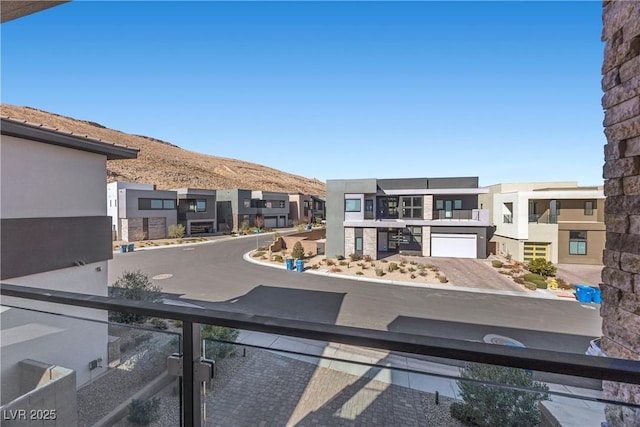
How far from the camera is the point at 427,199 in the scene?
20.9 meters

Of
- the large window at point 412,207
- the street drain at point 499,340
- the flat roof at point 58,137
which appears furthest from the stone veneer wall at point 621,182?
the large window at point 412,207

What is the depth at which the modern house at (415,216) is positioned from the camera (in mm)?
20172

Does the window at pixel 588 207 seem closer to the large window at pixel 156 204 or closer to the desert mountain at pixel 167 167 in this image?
the large window at pixel 156 204

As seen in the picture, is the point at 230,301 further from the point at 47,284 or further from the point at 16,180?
the point at 16,180

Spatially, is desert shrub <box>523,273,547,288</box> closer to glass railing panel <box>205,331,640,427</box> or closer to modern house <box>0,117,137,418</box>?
glass railing panel <box>205,331,640,427</box>

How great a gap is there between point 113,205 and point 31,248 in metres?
25.9

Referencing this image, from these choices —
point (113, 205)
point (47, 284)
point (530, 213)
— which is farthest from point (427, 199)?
point (113, 205)

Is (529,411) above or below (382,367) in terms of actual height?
below

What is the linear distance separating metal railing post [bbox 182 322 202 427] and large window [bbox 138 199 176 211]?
31034 millimetres

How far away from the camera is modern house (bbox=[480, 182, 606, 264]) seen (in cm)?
1831

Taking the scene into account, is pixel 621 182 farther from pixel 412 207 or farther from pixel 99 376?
pixel 412 207

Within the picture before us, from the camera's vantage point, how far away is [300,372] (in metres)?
2.61

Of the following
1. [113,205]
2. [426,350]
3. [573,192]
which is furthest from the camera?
[113,205]

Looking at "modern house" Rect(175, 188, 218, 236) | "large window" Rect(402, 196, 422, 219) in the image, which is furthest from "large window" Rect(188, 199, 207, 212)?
"large window" Rect(402, 196, 422, 219)
